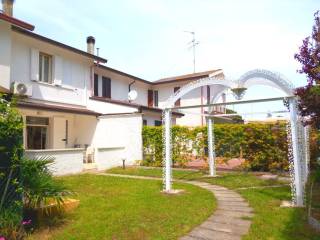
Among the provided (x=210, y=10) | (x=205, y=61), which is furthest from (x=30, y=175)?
(x=205, y=61)

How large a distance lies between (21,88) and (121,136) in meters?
6.28

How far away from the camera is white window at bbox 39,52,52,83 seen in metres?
16.7

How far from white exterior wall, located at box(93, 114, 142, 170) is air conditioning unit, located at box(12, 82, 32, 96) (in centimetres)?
499

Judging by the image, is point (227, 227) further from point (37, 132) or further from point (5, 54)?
point (37, 132)

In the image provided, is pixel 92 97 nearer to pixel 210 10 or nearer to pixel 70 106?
pixel 70 106

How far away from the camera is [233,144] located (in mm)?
16000

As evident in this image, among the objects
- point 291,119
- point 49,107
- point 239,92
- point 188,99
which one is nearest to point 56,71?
point 49,107

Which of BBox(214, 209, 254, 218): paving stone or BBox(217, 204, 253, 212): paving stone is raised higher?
BBox(217, 204, 253, 212): paving stone

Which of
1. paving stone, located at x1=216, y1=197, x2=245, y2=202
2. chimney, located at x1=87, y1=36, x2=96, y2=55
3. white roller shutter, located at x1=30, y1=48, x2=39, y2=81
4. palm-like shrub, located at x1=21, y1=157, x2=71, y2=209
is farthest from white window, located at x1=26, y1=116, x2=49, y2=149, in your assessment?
paving stone, located at x1=216, y1=197, x2=245, y2=202

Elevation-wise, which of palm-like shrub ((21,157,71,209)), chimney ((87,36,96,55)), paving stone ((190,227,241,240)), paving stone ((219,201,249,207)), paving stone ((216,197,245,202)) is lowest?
paving stone ((190,227,241,240))

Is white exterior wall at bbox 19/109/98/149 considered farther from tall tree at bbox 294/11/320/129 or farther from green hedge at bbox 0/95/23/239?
tall tree at bbox 294/11/320/129

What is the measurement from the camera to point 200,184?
11391 millimetres

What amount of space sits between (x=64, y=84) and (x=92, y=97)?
91.2 inches

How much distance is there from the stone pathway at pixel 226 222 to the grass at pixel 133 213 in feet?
0.67
